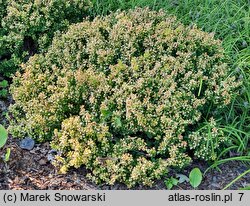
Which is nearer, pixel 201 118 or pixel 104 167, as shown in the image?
pixel 104 167

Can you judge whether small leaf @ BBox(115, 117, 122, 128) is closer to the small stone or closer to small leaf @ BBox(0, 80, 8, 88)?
the small stone

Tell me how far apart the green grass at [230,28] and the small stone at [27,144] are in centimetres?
125

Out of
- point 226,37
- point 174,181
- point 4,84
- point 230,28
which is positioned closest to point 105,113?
point 174,181

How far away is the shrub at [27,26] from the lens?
148 inches

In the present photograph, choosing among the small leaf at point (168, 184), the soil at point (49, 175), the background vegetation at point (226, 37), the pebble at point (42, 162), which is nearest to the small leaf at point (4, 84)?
the background vegetation at point (226, 37)

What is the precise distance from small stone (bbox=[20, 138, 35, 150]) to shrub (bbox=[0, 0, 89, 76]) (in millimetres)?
786

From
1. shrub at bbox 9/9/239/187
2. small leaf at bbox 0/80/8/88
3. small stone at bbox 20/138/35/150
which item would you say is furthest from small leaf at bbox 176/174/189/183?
small leaf at bbox 0/80/8/88

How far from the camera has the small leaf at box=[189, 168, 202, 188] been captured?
300 cm

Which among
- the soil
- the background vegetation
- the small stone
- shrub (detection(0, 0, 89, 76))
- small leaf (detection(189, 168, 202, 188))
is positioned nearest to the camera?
the soil

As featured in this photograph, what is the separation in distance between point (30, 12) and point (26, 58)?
1.25ft

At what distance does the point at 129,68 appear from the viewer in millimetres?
3244

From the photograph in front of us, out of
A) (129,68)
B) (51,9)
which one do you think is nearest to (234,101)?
(129,68)

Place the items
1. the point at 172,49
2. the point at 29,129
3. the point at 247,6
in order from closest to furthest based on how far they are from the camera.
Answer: the point at 29,129
the point at 172,49
the point at 247,6

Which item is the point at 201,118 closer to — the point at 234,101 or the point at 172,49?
the point at 234,101
